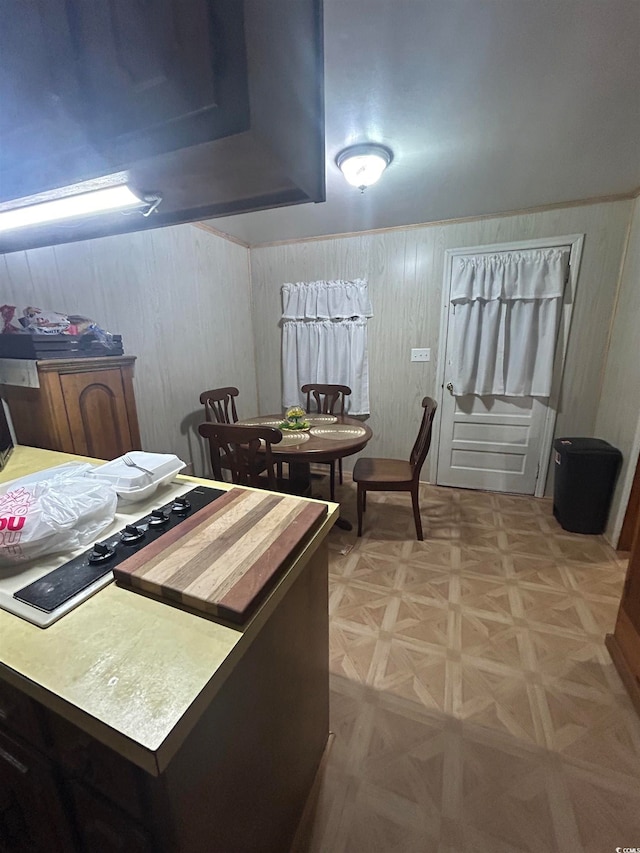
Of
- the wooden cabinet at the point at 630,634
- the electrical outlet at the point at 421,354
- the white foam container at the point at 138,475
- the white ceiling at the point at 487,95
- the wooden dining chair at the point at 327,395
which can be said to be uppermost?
the white ceiling at the point at 487,95

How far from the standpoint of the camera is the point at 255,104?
1.66 feet

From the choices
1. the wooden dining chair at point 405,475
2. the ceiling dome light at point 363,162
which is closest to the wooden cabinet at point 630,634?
the wooden dining chair at point 405,475

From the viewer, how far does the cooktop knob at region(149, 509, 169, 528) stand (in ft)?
2.73

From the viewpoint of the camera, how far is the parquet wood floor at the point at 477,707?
1014mm

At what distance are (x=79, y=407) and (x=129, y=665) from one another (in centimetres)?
132

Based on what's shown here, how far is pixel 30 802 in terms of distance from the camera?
676 mm

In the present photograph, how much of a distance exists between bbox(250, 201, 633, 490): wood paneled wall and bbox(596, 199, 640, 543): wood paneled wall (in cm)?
11

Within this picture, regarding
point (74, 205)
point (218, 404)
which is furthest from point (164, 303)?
point (74, 205)

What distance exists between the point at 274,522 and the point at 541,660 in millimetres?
1512

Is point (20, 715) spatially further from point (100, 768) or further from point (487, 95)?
point (487, 95)

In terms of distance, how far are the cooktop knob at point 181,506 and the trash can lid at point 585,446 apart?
8.24 ft

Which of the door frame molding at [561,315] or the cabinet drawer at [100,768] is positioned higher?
the door frame molding at [561,315]

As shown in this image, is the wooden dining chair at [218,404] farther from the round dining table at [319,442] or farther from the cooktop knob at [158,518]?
the cooktop knob at [158,518]

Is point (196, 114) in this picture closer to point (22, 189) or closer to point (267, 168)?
point (267, 168)
